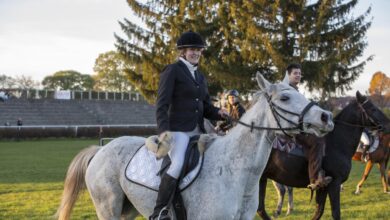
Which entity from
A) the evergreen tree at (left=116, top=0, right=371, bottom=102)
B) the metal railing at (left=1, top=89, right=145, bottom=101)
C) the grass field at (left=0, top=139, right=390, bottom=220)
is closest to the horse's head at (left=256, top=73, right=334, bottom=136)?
the grass field at (left=0, top=139, right=390, bottom=220)

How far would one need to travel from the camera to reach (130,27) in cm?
3075

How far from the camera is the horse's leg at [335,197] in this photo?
7.43 m

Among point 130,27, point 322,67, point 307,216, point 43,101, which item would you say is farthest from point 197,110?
point 43,101

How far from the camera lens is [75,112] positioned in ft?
179

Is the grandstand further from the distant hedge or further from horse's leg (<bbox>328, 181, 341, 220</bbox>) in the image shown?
horse's leg (<bbox>328, 181, 341, 220</bbox>)

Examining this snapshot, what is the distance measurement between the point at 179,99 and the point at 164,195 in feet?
3.31

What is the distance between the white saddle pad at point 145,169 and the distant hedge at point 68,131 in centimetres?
3162

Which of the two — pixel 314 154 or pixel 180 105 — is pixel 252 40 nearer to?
pixel 314 154

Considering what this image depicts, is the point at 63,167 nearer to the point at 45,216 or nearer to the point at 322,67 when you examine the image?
the point at 45,216

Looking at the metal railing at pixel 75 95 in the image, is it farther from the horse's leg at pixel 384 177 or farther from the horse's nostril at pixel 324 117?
the horse's nostril at pixel 324 117

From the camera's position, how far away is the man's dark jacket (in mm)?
4613

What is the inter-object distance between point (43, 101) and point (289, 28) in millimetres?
36365

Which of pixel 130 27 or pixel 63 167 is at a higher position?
pixel 130 27

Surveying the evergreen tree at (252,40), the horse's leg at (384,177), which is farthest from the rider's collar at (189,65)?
the evergreen tree at (252,40)
